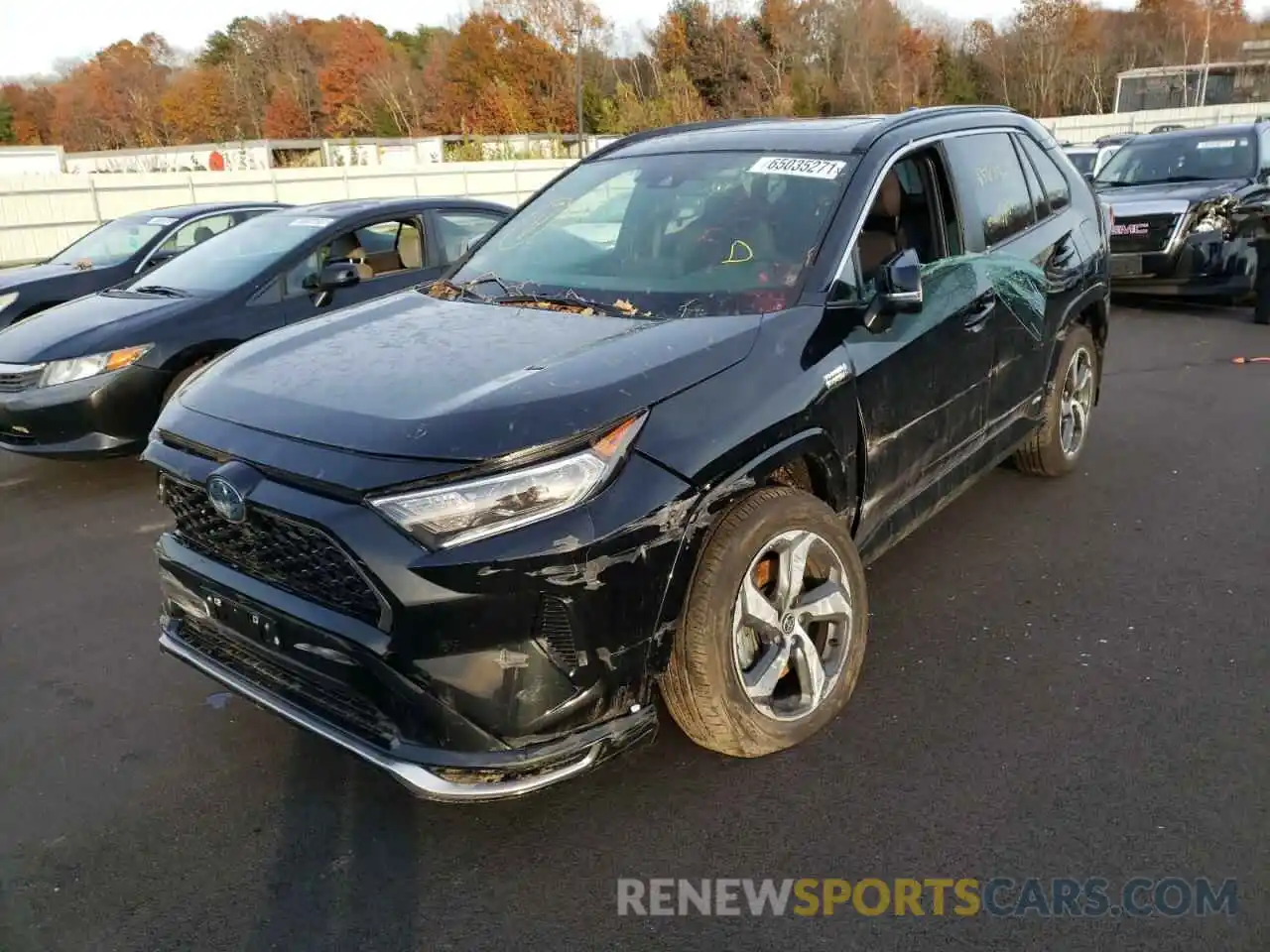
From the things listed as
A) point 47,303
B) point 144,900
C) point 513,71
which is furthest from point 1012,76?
point 144,900

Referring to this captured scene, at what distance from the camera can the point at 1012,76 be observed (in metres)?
77.7

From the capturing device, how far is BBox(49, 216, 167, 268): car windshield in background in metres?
9.59

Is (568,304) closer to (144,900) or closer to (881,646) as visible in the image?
(881,646)

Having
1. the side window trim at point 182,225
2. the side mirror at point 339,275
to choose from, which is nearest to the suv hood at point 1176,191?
the side mirror at point 339,275

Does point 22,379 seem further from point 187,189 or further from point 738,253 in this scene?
point 187,189

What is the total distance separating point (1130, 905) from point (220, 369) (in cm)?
294

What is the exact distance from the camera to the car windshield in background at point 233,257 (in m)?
6.42

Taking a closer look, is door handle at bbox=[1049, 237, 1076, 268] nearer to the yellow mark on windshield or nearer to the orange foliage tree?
the yellow mark on windshield

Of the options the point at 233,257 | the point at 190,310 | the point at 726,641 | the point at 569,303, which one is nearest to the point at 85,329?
the point at 190,310

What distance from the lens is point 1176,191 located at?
10.1 metres

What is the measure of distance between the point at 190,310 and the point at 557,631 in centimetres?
464

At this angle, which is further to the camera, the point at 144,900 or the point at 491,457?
the point at 144,900

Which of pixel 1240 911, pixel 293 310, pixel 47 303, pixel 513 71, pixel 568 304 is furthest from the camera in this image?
pixel 513 71

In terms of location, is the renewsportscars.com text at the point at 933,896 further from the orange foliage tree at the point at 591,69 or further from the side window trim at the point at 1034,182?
the orange foliage tree at the point at 591,69
